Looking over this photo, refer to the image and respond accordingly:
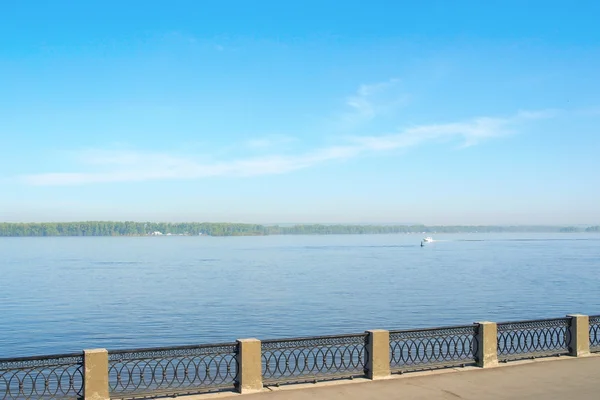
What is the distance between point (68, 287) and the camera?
69625 millimetres

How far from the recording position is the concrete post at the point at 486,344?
15250 millimetres

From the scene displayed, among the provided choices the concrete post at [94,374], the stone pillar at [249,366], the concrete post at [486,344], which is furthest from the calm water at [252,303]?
the concrete post at [94,374]

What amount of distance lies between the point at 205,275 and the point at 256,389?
7446cm

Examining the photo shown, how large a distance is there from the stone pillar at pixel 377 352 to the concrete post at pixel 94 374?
5654 mm

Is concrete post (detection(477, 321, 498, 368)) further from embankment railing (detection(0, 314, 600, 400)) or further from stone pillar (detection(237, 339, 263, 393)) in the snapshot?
stone pillar (detection(237, 339, 263, 393))

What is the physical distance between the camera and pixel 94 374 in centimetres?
1173

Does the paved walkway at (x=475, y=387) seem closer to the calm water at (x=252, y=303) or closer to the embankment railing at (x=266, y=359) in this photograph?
the embankment railing at (x=266, y=359)

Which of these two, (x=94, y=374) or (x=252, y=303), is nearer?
(x=94, y=374)

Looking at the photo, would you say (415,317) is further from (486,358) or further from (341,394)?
(341,394)

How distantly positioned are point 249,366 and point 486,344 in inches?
239

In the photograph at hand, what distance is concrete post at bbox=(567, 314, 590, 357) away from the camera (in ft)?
54.3

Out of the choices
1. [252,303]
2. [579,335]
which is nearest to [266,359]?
[579,335]

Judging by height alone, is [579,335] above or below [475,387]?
above

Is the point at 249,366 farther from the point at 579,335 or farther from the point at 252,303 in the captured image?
the point at 252,303
